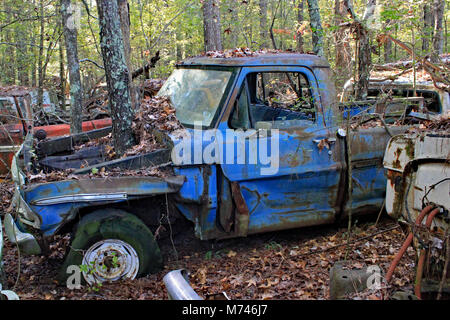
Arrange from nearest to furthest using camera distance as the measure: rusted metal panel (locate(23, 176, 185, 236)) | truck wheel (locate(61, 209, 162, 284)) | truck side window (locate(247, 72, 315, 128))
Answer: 1. rusted metal panel (locate(23, 176, 185, 236))
2. truck wheel (locate(61, 209, 162, 284))
3. truck side window (locate(247, 72, 315, 128))

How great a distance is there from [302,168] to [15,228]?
9.76 ft

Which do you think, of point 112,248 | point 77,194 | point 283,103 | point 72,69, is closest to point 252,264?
point 112,248

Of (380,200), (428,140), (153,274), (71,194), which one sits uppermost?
(428,140)

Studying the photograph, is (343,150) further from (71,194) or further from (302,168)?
(71,194)

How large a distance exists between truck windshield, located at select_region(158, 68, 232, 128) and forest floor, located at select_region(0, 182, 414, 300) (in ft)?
4.42

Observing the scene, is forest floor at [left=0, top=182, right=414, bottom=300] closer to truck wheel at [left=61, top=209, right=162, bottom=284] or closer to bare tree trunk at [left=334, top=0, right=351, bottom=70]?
truck wheel at [left=61, top=209, right=162, bottom=284]

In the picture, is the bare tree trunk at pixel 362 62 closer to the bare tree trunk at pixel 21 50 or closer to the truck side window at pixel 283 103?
the truck side window at pixel 283 103

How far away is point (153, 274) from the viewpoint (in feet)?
14.0

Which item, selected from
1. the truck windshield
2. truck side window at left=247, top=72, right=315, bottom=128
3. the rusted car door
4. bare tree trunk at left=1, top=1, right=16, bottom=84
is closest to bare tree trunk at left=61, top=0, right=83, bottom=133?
the rusted car door

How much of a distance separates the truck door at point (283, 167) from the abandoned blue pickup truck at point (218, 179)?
11 millimetres

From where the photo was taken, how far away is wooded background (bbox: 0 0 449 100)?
6.87 m

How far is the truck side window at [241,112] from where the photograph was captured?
4539 millimetres

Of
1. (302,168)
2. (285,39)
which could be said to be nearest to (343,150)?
(302,168)

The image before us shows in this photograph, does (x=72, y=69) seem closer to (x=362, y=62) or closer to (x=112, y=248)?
(x=362, y=62)
